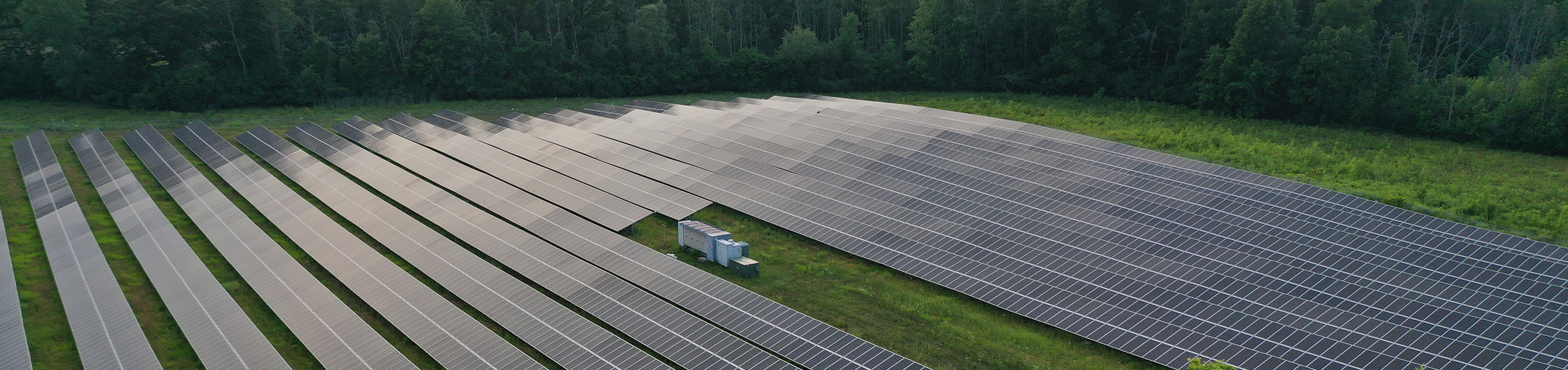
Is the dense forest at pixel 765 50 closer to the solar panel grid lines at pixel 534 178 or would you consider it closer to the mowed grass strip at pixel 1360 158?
the mowed grass strip at pixel 1360 158

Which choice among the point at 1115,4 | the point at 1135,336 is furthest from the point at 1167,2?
the point at 1135,336

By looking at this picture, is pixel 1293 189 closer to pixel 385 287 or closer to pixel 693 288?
pixel 693 288

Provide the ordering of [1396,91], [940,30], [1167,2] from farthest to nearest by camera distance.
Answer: [940,30], [1167,2], [1396,91]

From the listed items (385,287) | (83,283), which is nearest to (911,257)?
(385,287)

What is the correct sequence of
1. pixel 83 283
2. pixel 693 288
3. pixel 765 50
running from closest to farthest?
pixel 693 288 < pixel 83 283 < pixel 765 50

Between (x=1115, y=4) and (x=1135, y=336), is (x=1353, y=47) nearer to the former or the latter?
(x=1115, y=4)

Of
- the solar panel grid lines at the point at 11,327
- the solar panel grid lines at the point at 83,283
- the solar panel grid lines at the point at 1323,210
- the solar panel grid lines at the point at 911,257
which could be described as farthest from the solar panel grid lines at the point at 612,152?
the solar panel grid lines at the point at 11,327

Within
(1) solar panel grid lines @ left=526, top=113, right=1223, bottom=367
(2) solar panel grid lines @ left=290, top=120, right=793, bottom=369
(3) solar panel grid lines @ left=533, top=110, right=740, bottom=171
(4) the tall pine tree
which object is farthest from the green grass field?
(3) solar panel grid lines @ left=533, top=110, right=740, bottom=171
